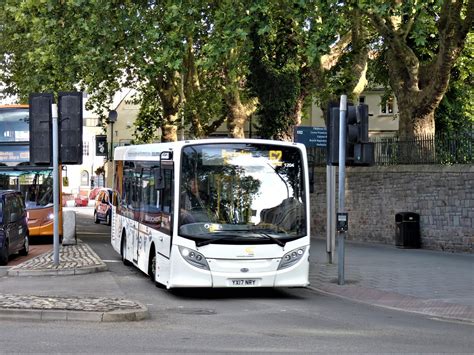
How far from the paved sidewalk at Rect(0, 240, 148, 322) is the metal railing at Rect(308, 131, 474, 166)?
1064 centimetres

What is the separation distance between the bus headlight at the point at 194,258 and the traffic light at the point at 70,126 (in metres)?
5.10

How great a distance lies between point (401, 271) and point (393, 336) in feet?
26.2

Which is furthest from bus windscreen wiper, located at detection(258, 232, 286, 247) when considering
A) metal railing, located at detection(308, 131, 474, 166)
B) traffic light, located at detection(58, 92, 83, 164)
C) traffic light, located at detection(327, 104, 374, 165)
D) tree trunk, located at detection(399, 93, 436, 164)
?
tree trunk, located at detection(399, 93, 436, 164)

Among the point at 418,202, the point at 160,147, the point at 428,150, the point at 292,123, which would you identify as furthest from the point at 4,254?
the point at 292,123

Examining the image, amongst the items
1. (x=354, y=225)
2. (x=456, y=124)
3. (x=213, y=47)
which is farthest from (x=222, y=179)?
(x=456, y=124)

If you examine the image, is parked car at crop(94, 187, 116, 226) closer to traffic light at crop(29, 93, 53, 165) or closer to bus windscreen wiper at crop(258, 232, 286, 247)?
traffic light at crop(29, 93, 53, 165)

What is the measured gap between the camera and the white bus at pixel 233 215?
12711 mm

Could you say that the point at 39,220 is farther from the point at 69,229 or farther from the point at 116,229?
the point at 116,229

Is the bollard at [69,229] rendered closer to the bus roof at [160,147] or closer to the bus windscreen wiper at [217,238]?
the bus roof at [160,147]

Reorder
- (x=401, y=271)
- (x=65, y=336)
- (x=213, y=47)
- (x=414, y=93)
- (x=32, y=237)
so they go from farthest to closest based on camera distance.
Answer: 1. (x=32, y=237)
2. (x=414, y=93)
3. (x=213, y=47)
4. (x=401, y=271)
5. (x=65, y=336)

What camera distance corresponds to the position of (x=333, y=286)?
14.9 metres

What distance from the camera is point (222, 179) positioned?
517 inches

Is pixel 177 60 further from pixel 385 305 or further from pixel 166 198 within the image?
pixel 385 305

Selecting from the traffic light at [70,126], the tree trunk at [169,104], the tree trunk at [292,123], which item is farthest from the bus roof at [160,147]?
the tree trunk at [169,104]
